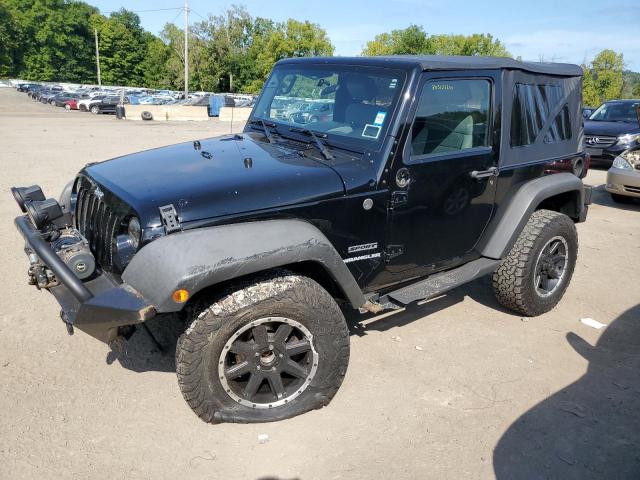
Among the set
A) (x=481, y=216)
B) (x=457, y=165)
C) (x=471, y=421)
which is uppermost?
(x=457, y=165)

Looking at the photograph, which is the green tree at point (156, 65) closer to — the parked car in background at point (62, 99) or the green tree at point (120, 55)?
the green tree at point (120, 55)

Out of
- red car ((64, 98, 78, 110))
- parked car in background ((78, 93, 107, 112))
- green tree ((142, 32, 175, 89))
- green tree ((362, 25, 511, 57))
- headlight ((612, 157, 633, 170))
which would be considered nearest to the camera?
headlight ((612, 157, 633, 170))

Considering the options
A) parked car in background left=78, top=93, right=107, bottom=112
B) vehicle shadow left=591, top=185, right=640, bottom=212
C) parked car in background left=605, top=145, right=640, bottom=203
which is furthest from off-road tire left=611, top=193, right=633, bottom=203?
parked car in background left=78, top=93, right=107, bottom=112

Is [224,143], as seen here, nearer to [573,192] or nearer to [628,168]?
[573,192]

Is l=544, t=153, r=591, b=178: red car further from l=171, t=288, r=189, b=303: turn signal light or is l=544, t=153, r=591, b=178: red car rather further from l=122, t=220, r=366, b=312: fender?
l=171, t=288, r=189, b=303: turn signal light

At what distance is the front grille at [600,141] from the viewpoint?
481 inches

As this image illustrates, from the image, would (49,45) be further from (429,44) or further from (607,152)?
(607,152)

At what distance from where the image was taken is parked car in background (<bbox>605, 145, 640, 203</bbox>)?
330 inches

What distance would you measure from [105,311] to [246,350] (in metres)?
0.76

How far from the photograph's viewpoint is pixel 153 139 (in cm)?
1672

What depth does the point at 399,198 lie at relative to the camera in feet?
10.8

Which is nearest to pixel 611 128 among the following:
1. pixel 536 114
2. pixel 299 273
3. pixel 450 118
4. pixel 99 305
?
pixel 536 114

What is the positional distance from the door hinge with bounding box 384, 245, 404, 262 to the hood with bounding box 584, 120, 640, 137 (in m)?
11.1

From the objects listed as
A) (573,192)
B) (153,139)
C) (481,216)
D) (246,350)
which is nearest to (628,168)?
(573,192)
